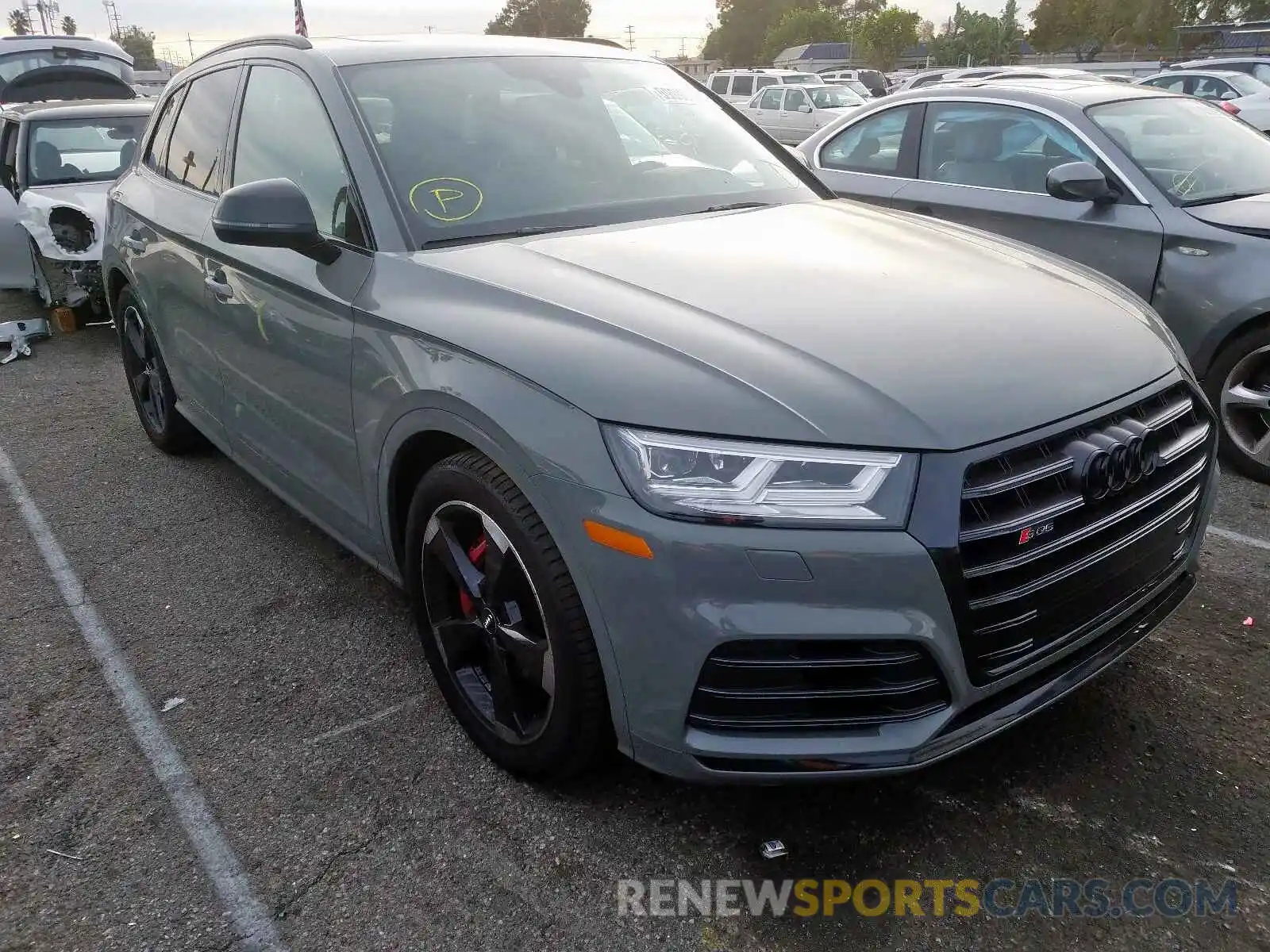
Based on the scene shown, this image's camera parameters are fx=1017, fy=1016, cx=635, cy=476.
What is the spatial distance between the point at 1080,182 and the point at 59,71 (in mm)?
10571

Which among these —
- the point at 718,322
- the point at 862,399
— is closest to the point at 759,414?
the point at 862,399

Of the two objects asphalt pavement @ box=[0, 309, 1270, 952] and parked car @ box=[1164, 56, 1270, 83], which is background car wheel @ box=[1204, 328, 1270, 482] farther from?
parked car @ box=[1164, 56, 1270, 83]

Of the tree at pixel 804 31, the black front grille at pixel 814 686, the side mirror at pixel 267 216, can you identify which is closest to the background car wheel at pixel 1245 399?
the black front grille at pixel 814 686

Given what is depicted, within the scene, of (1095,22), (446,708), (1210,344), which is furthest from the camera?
(1095,22)

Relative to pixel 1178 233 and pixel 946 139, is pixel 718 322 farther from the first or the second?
pixel 946 139

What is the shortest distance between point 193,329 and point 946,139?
13.0 feet

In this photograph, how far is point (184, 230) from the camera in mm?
3781

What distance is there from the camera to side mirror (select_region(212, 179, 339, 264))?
2.66 meters

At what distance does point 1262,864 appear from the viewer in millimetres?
2186

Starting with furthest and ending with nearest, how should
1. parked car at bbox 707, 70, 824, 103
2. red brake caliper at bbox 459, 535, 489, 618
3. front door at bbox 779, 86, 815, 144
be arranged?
parked car at bbox 707, 70, 824, 103 → front door at bbox 779, 86, 815, 144 → red brake caliper at bbox 459, 535, 489, 618

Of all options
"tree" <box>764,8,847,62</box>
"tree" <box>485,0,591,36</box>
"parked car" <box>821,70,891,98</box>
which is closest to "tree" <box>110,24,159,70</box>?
"tree" <box>485,0,591,36</box>

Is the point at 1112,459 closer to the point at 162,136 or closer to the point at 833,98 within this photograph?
the point at 162,136

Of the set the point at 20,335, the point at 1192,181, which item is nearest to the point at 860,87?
the point at 20,335

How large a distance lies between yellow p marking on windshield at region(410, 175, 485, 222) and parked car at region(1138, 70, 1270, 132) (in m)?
16.5
